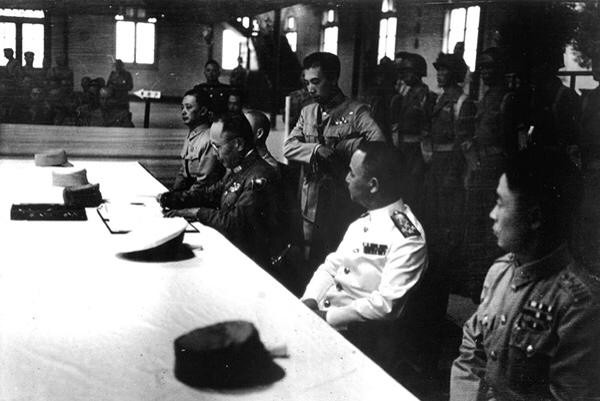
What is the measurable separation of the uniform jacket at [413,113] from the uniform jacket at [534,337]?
2.83 m

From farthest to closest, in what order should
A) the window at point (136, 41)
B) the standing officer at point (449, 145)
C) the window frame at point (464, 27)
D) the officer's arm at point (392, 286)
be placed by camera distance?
the window at point (136, 41) → the window frame at point (464, 27) → the standing officer at point (449, 145) → the officer's arm at point (392, 286)

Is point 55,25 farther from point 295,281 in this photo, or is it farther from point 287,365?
point 287,365

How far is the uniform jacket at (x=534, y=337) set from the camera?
1111 millimetres

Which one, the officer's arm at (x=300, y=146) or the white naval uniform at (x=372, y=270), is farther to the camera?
the officer's arm at (x=300, y=146)

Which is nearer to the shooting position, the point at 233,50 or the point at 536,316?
the point at 536,316

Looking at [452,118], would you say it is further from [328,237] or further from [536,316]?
[536,316]

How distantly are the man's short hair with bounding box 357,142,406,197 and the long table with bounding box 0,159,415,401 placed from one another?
393mm

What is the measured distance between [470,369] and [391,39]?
7.44 m

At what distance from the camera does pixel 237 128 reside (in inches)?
97.7

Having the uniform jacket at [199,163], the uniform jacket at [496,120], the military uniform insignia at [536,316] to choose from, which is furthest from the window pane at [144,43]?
the military uniform insignia at [536,316]

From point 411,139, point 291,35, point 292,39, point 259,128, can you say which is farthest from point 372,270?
point 292,39

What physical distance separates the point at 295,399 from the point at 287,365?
120 mm

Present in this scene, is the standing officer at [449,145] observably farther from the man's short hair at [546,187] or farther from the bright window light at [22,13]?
the bright window light at [22,13]

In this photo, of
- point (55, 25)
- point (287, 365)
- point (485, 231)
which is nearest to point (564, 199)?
point (287, 365)
